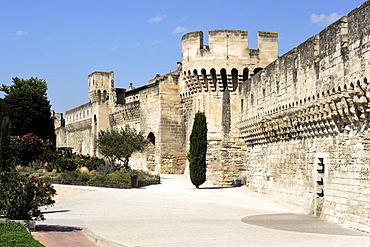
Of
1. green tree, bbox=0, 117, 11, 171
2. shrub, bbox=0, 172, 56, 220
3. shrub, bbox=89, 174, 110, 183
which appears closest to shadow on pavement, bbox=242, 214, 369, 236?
shrub, bbox=0, 172, 56, 220

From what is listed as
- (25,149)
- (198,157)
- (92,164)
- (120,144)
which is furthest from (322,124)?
(25,149)

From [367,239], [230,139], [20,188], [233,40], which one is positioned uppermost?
[233,40]

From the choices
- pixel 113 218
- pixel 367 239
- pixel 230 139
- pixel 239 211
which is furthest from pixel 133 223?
pixel 230 139

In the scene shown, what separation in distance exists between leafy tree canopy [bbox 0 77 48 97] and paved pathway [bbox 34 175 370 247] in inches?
1356

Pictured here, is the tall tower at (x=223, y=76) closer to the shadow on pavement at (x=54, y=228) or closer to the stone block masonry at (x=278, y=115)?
the stone block masonry at (x=278, y=115)

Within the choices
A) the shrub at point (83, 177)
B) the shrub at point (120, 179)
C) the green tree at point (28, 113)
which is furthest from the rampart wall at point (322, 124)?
the green tree at point (28, 113)

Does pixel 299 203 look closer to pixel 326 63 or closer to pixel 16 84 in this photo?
pixel 326 63

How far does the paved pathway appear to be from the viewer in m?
9.57

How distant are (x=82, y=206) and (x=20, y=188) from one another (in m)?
4.82

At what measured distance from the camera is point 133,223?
11820mm

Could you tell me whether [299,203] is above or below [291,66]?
below

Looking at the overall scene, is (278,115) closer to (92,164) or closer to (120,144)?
(92,164)

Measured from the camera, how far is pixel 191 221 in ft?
40.4

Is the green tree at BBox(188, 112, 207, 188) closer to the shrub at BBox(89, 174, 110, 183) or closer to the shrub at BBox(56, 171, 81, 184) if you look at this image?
the shrub at BBox(89, 174, 110, 183)
